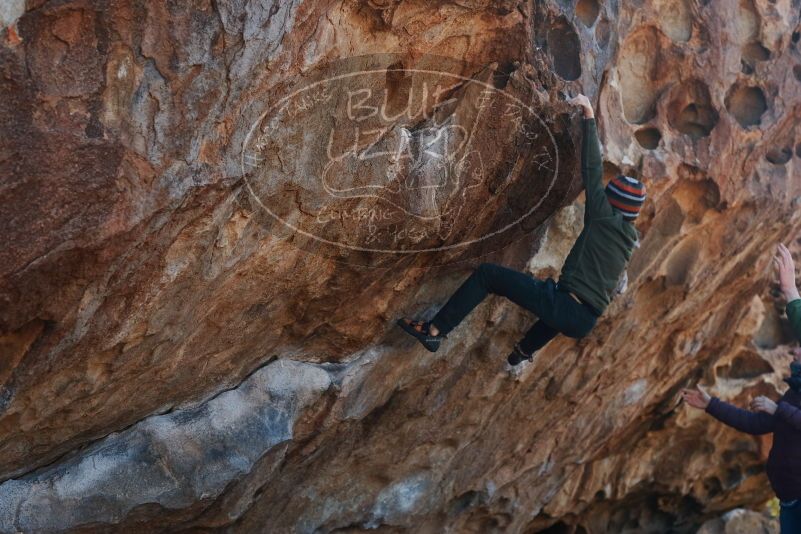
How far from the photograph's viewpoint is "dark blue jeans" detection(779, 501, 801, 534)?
16.8 feet

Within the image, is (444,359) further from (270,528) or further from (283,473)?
(270,528)

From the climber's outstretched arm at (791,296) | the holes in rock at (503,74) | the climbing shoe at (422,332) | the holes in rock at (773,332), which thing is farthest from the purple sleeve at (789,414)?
the holes in rock at (503,74)

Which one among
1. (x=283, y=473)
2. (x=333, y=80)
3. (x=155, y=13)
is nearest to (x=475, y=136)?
(x=333, y=80)

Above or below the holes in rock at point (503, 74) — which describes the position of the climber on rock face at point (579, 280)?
below

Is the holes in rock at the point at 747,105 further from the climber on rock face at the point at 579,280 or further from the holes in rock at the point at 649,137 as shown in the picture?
the climber on rock face at the point at 579,280

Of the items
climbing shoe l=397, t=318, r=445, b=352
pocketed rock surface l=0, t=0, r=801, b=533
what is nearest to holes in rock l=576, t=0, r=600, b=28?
pocketed rock surface l=0, t=0, r=801, b=533

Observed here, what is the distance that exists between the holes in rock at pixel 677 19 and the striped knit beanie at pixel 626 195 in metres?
1.27

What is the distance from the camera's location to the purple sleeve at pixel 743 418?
5.30 meters

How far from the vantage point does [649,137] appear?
4582 mm

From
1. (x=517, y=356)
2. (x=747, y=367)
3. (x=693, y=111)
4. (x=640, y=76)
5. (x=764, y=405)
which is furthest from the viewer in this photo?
(x=747, y=367)

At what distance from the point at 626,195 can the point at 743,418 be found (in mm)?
2261

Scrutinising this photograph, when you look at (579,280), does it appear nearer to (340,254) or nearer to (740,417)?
(340,254)

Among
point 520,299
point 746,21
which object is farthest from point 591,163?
point 746,21

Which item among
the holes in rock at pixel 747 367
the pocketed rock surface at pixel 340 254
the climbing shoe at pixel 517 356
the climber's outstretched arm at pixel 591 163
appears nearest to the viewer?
the pocketed rock surface at pixel 340 254
